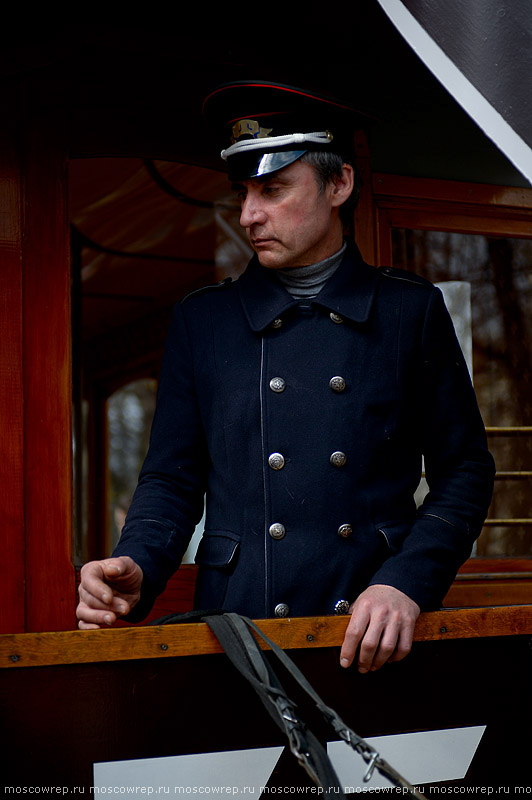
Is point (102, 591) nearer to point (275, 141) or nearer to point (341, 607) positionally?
point (341, 607)

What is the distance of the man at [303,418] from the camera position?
6.00 feet

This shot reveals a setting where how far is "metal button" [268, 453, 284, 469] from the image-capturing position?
1846mm

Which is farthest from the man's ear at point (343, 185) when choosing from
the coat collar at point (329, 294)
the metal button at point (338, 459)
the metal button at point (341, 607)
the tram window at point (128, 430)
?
the tram window at point (128, 430)

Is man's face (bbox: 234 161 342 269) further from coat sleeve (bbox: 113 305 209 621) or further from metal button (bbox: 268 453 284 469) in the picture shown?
metal button (bbox: 268 453 284 469)

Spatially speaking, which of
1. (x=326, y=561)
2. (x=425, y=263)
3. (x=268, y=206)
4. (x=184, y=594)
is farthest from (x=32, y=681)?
(x=425, y=263)

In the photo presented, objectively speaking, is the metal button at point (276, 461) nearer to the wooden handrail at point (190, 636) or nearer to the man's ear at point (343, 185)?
the wooden handrail at point (190, 636)

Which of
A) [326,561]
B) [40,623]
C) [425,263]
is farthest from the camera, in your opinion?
[425,263]

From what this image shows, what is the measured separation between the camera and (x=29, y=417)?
266cm

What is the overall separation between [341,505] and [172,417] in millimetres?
401

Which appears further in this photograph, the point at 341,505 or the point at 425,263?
the point at 425,263

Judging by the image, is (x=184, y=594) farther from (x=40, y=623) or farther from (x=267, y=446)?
(x=267, y=446)

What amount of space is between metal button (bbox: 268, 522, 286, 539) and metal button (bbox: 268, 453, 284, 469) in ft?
0.35

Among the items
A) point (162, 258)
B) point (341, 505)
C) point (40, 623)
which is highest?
point (162, 258)

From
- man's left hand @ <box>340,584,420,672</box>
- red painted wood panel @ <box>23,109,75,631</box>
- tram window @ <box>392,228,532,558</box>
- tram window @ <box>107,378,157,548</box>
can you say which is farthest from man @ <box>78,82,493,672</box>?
tram window @ <box>107,378,157,548</box>
